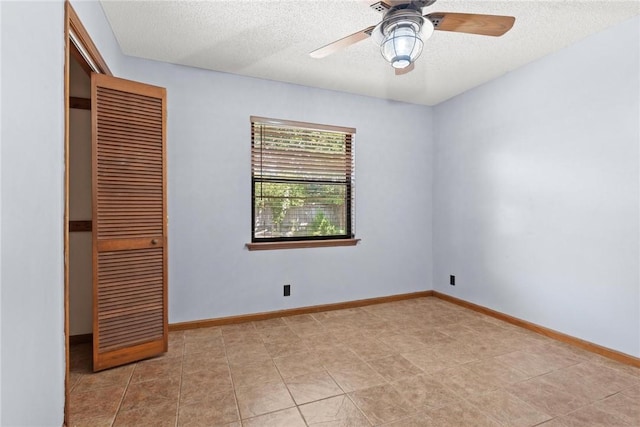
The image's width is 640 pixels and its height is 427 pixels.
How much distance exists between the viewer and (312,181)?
3674mm

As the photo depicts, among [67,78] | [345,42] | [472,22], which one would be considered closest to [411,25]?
[472,22]

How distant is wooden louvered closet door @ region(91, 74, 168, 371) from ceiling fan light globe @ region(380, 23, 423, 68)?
1.81 meters

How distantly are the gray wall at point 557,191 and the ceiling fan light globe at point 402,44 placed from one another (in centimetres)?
193

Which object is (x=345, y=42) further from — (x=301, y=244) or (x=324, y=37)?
(x=301, y=244)

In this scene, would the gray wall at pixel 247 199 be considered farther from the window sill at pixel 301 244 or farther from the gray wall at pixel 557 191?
the gray wall at pixel 557 191

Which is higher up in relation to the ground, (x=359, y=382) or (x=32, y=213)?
(x=32, y=213)

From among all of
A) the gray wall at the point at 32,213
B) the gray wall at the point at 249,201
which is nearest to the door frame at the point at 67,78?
the gray wall at the point at 32,213

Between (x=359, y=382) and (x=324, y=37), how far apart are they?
103 inches

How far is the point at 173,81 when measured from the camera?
3100 millimetres

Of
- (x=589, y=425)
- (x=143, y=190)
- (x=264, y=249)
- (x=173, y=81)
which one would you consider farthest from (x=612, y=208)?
(x=173, y=81)

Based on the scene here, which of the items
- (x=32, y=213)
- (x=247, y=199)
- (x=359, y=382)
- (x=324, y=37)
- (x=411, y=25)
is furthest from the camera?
(x=247, y=199)

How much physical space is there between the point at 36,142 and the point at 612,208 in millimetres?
3646

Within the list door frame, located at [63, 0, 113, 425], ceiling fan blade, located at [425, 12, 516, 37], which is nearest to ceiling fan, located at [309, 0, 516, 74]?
ceiling fan blade, located at [425, 12, 516, 37]

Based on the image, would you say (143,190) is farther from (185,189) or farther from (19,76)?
(19,76)
